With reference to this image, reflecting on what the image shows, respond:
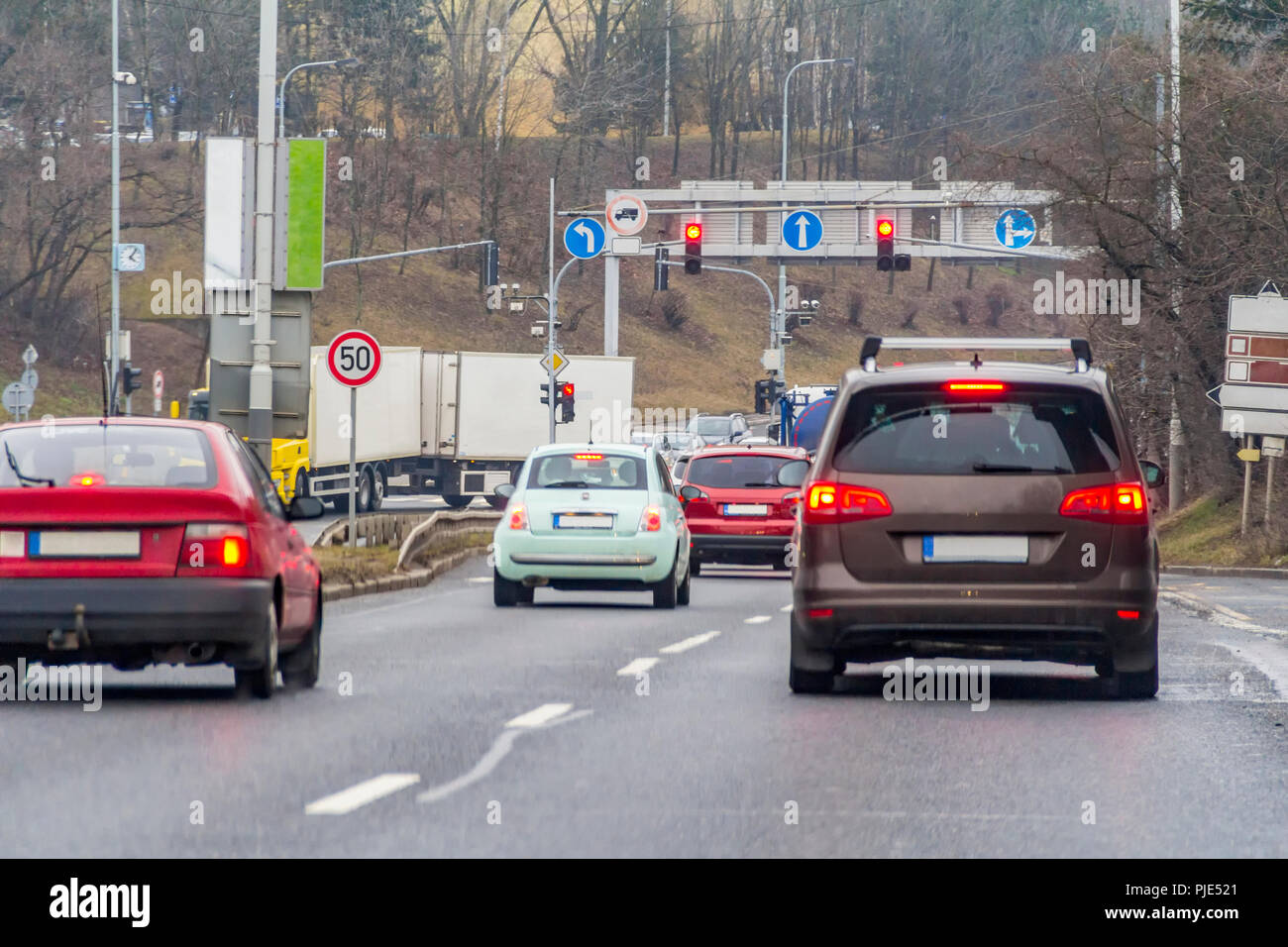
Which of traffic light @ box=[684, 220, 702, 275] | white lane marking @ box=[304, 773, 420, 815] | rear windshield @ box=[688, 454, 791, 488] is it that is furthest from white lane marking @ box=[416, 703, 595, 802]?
traffic light @ box=[684, 220, 702, 275]

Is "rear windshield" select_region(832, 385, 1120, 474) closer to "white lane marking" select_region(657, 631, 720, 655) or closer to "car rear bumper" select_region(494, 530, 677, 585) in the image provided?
"white lane marking" select_region(657, 631, 720, 655)

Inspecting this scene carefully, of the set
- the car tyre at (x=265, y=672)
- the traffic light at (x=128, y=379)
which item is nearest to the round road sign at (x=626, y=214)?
the traffic light at (x=128, y=379)

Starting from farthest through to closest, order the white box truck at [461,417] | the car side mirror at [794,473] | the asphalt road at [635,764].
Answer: the white box truck at [461,417]
the car side mirror at [794,473]
the asphalt road at [635,764]

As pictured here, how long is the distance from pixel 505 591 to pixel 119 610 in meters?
10.3

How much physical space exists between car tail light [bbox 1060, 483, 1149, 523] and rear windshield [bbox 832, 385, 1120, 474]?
118mm

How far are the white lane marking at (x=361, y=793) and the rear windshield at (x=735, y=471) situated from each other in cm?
1953

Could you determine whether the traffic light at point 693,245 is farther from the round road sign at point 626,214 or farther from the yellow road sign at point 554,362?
the yellow road sign at point 554,362

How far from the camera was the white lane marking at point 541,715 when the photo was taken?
1096 cm

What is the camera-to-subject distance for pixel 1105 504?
12.0 m

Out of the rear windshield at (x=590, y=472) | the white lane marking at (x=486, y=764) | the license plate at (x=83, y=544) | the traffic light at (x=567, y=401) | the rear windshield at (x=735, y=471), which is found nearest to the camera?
the white lane marking at (x=486, y=764)

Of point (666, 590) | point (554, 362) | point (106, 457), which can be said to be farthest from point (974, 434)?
point (554, 362)

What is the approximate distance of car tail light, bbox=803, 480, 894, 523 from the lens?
12.0 m

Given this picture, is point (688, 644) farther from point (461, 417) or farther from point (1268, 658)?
point (461, 417)
